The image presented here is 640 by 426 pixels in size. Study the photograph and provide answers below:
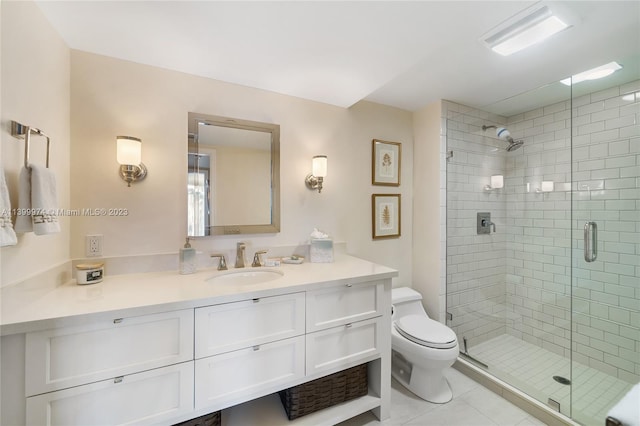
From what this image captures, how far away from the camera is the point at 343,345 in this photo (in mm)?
1474

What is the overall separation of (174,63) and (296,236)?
1389 mm

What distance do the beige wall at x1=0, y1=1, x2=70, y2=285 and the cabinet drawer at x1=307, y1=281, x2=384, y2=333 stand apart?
1.25m

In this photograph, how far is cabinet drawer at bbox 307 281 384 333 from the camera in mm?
1380

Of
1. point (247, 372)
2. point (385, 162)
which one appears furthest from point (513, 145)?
point (247, 372)

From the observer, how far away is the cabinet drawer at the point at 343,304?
4.53 feet

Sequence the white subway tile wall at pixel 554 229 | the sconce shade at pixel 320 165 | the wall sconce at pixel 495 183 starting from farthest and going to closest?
the wall sconce at pixel 495 183 < the sconce shade at pixel 320 165 < the white subway tile wall at pixel 554 229

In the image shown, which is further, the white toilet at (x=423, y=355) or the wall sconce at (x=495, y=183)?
the wall sconce at (x=495, y=183)

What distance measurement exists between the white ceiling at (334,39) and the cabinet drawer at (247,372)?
161 cm

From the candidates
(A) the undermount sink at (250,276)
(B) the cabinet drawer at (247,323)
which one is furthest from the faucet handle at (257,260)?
(B) the cabinet drawer at (247,323)

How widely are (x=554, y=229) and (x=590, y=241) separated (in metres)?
0.29

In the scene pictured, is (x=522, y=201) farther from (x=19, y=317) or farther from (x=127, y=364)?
(x=19, y=317)

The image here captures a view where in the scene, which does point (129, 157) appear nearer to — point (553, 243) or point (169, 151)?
point (169, 151)

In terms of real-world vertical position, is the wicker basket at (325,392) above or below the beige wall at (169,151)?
below

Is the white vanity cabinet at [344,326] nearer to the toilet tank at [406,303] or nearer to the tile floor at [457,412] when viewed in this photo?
the tile floor at [457,412]
